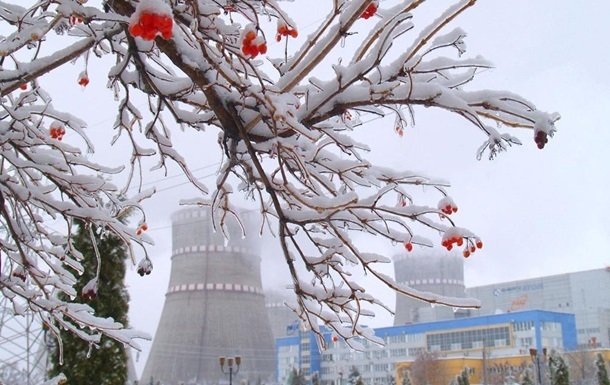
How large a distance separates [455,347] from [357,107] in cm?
3368

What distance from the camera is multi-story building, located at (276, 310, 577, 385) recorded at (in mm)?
30141

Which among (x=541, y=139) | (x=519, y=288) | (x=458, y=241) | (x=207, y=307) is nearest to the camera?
(x=541, y=139)

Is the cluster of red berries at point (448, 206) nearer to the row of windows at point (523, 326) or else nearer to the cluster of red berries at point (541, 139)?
the cluster of red berries at point (541, 139)

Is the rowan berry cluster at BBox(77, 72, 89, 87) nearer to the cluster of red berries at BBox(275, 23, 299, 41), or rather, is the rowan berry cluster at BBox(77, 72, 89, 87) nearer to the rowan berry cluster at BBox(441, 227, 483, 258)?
the cluster of red berries at BBox(275, 23, 299, 41)

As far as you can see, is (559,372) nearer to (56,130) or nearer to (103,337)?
(103,337)

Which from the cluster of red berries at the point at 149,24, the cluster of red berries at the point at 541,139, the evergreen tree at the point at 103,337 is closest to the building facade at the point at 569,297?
the evergreen tree at the point at 103,337

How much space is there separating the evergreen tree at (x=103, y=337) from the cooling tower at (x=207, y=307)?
1583 centimetres

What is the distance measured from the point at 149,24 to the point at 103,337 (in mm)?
5186

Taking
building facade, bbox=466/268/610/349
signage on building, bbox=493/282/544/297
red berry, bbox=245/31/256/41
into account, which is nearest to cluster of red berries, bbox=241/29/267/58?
red berry, bbox=245/31/256/41

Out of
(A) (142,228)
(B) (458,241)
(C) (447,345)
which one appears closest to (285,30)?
(B) (458,241)

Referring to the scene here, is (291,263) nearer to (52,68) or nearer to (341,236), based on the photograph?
(341,236)

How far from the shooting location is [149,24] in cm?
88

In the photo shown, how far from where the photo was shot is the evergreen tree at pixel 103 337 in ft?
18.0

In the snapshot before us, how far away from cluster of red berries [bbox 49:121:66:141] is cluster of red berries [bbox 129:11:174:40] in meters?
1.45
